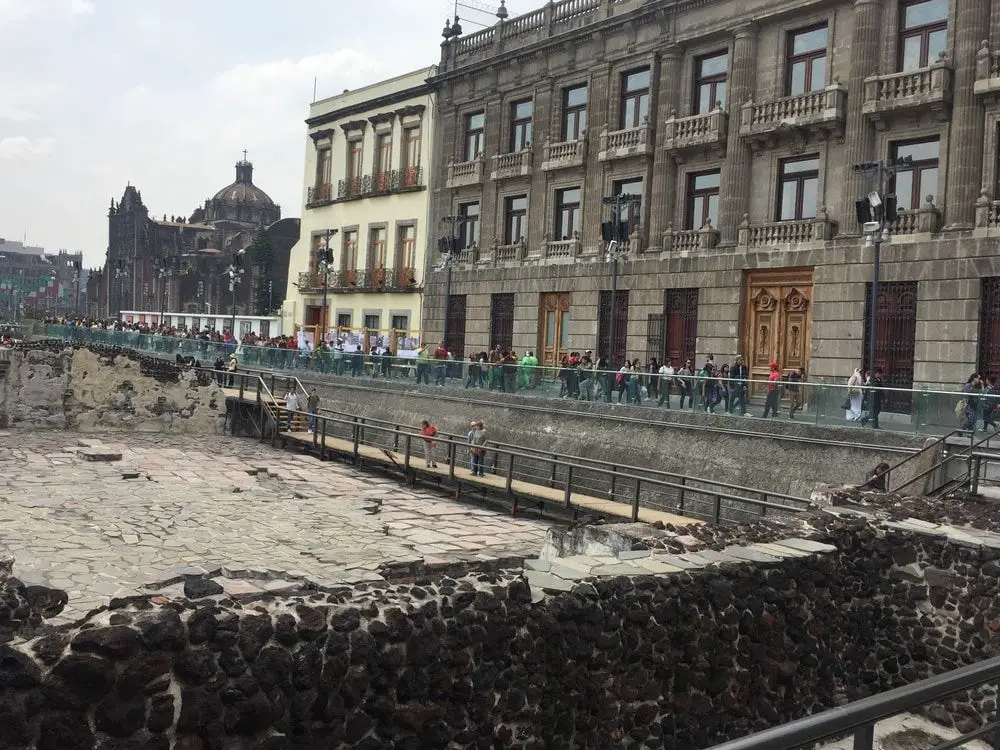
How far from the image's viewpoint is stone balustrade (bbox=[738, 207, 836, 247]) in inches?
872

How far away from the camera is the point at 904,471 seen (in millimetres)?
14406

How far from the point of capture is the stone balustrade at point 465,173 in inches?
1268

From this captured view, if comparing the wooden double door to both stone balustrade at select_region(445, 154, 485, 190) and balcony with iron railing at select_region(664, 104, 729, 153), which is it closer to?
balcony with iron railing at select_region(664, 104, 729, 153)

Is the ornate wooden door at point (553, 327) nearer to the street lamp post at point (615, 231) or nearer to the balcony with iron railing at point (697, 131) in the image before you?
the street lamp post at point (615, 231)

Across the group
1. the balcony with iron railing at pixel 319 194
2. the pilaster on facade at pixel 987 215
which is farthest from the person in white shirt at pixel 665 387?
the balcony with iron railing at pixel 319 194

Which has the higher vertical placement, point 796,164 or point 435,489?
point 796,164

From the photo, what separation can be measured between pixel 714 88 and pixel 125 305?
3326 inches

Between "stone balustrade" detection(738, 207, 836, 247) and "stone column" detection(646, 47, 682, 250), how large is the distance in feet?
8.68

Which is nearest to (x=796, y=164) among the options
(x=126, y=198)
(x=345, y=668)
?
(x=345, y=668)

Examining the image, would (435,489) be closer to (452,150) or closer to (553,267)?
(553,267)

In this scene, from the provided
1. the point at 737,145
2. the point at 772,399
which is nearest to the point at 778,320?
the point at 737,145

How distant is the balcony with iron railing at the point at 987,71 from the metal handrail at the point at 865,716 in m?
19.0

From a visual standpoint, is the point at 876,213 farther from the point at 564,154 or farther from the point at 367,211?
the point at 367,211

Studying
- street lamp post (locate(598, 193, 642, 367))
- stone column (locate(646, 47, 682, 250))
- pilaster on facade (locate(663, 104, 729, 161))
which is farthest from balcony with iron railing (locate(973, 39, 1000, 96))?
stone column (locate(646, 47, 682, 250))
